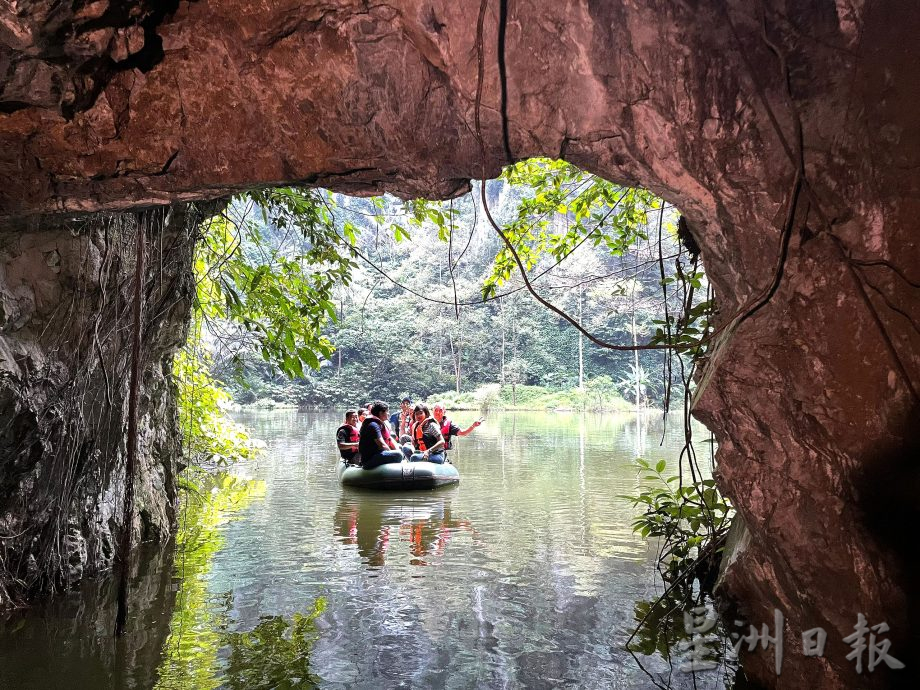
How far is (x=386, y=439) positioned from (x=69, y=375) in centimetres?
585

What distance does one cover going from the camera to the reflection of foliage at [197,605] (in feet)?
11.3

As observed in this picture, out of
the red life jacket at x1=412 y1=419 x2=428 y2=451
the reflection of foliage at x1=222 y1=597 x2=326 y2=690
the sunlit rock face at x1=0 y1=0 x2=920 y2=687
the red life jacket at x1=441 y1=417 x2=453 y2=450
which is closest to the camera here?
the sunlit rock face at x1=0 y1=0 x2=920 y2=687

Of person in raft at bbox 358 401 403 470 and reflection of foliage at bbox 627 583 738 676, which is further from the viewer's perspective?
person in raft at bbox 358 401 403 470

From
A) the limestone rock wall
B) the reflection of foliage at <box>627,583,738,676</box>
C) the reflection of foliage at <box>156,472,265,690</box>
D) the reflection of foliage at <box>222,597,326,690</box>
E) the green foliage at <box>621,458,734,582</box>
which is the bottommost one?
the reflection of foliage at <box>627,583,738,676</box>

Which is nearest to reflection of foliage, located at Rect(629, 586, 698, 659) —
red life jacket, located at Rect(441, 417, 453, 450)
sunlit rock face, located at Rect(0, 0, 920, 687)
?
sunlit rock face, located at Rect(0, 0, 920, 687)

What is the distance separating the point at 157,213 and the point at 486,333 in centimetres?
3147

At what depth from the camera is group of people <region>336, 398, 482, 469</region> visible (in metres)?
9.20

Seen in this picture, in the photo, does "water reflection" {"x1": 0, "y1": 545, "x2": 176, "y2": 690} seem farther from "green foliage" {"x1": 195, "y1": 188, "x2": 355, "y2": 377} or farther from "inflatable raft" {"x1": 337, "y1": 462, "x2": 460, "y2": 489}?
"inflatable raft" {"x1": 337, "y1": 462, "x2": 460, "y2": 489}

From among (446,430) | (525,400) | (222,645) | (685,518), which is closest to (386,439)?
(446,430)

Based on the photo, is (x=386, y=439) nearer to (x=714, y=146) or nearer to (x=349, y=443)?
(x=349, y=443)

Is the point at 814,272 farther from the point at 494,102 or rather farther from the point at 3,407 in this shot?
the point at 3,407

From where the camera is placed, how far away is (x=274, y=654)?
3693 millimetres

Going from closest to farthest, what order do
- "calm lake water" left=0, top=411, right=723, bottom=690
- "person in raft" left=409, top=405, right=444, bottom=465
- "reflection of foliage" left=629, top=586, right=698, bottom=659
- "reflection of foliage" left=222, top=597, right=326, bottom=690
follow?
"reflection of foliage" left=222, top=597, right=326, bottom=690 → "calm lake water" left=0, top=411, right=723, bottom=690 → "reflection of foliage" left=629, top=586, right=698, bottom=659 → "person in raft" left=409, top=405, right=444, bottom=465

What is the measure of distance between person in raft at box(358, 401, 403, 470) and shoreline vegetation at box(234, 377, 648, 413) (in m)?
19.5
